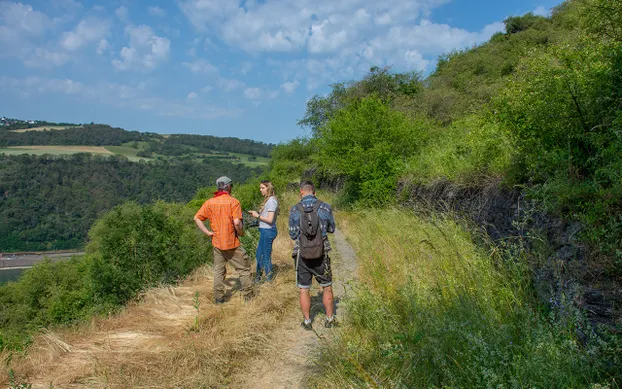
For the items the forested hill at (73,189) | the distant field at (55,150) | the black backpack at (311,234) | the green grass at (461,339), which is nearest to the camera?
the green grass at (461,339)

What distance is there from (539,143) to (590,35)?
2242 mm

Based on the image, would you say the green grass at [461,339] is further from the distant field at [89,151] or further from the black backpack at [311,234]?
the distant field at [89,151]

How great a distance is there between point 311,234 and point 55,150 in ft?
485

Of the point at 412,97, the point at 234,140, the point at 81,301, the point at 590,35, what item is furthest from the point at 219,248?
the point at 234,140

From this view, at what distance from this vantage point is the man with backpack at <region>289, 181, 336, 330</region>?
5.00 m

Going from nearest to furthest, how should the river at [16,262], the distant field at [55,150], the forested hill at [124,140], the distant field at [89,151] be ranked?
1. the river at [16,262]
2. the distant field at [55,150]
3. the distant field at [89,151]
4. the forested hill at [124,140]

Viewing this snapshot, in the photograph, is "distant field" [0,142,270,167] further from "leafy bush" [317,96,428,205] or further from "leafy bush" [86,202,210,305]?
"leafy bush" [86,202,210,305]

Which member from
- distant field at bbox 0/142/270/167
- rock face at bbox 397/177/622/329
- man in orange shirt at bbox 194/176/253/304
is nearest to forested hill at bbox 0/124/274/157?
distant field at bbox 0/142/270/167

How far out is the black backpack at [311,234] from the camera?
4992mm

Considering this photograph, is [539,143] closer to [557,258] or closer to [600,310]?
[557,258]

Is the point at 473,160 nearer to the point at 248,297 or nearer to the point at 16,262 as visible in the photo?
the point at 248,297

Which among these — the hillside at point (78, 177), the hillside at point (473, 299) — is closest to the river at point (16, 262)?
the hillside at point (78, 177)

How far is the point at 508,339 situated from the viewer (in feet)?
10.1

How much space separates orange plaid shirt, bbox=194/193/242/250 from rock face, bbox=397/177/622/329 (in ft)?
11.7
